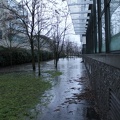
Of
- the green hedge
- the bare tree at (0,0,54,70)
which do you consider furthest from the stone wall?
the green hedge

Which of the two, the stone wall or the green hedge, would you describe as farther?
the green hedge

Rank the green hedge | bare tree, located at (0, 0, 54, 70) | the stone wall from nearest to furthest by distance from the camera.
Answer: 1. the stone wall
2. bare tree, located at (0, 0, 54, 70)
3. the green hedge

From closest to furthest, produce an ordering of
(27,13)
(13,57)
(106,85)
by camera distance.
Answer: (106,85) → (27,13) → (13,57)

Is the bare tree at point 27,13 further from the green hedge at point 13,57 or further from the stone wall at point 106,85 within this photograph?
the stone wall at point 106,85

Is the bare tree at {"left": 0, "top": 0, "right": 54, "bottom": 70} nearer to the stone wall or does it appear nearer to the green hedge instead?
the green hedge

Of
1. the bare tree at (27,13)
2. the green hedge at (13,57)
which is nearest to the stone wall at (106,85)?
the bare tree at (27,13)

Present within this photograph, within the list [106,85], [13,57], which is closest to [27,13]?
[13,57]

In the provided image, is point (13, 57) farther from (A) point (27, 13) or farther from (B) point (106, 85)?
(B) point (106, 85)

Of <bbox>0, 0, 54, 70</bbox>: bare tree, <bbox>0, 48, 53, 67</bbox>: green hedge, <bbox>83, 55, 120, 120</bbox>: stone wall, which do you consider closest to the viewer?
<bbox>83, 55, 120, 120</bbox>: stone wall

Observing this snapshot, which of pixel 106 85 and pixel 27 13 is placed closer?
pixel 106 85

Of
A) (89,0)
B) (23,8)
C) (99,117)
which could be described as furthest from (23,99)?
(23,8)

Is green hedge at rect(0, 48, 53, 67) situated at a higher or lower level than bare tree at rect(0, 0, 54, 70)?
lower

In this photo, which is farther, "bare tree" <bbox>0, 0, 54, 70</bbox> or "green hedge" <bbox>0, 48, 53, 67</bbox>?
"green hedge" <bbox>0, 48, 53, 67</bbox>

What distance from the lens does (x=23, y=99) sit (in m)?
7.18
